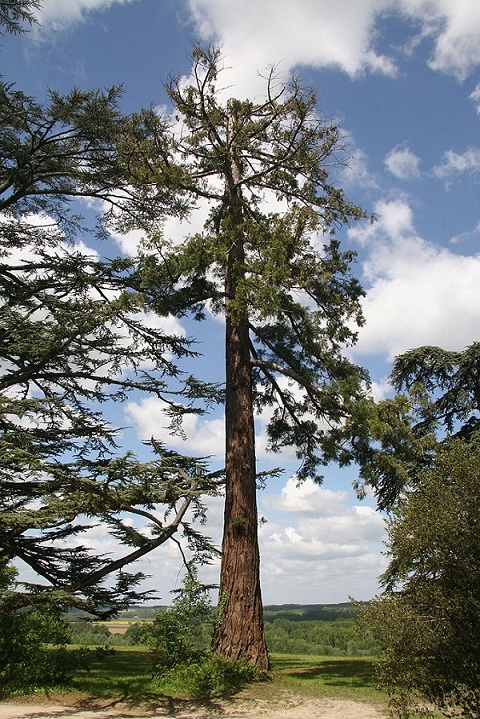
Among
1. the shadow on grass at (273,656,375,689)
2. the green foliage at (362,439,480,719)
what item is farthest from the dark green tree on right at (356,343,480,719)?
the shadow on grass at (273,656,375,689)

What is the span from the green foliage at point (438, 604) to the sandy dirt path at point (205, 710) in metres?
2.15

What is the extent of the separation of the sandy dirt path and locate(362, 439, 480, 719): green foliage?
2151 millimetres

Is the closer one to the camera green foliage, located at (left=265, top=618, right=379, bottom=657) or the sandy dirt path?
the sandy dirt path

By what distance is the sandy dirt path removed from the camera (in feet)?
26.4

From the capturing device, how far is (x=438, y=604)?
6.24m

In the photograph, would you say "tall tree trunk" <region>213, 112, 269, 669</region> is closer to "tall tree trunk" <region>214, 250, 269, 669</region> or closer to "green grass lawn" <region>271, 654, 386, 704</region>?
"tall tree trunk" <region>214, 250, 269, 669</region>


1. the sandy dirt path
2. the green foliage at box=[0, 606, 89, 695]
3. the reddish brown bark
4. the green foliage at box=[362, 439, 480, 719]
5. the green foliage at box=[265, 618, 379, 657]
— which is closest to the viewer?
the green foliage at box=[362, 439, 480, 719]

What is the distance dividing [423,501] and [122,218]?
12.2 m

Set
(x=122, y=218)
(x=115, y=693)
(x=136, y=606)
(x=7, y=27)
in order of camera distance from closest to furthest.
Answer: (x=115, y=693) < (x=136, y=606) < (x=7, y=27) < (x=122, y=218)

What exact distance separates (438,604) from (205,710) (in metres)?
4.38

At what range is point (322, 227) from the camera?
528 inches

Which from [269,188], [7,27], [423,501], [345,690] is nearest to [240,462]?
[345,690]

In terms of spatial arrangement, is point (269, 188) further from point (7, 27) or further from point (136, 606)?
point (136, 606)

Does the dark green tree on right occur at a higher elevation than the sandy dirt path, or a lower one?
higher
